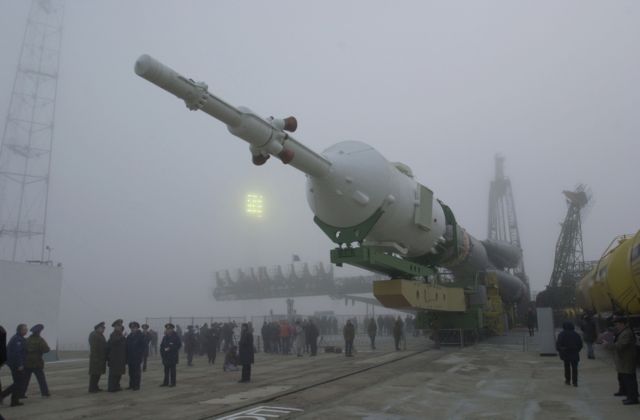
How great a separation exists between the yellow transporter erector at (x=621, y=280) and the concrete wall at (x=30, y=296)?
20.7 meters

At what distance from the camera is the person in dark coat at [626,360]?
7551 mm

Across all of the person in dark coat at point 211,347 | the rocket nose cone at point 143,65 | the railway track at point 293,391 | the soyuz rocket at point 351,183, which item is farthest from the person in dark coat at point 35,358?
the person in dark coat at point 211,347

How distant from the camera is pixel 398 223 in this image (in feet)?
37.8

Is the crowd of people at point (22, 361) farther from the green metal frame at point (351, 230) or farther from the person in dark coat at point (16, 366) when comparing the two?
the green metal frame at point (351, 230)

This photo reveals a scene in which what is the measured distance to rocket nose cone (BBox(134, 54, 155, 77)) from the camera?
6836 millimetres

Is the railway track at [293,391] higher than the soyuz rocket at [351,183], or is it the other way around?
the soyuz rocket at [351,183]

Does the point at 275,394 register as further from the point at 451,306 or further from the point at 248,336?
the point at 451,306

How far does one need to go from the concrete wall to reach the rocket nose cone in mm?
16180

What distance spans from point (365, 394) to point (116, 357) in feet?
18.9

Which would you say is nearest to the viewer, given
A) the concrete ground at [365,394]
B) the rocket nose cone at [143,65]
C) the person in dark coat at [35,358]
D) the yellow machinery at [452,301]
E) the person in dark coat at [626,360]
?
the rocket nose cone at [143,65]

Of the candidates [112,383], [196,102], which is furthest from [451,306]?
[196,102]

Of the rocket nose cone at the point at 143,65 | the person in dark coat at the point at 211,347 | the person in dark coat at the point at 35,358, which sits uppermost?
the rocket nose cone at the point at 143,65

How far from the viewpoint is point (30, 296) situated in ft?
64.6

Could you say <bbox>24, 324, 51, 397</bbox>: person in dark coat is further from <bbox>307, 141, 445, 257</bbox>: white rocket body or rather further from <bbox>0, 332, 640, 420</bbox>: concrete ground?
<bbox>307, 141, 445, 257</bbox>: white rocket body
